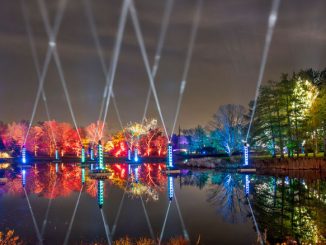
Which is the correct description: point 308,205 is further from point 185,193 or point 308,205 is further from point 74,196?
point 74,196

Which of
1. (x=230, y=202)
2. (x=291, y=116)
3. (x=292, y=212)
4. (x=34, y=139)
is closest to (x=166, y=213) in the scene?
(x=230, y=202)

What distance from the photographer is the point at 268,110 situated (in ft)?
174

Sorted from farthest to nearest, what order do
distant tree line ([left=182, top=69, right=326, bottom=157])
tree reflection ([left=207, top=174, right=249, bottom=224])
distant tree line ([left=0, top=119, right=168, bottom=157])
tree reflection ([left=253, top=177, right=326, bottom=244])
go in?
distant tree line ([left=0, top=119, right=168, bottom=157])
distant tree line ([left=182, top=69, right=326, bottom=157])
tree reflection ([left=207, top=174, right=249, bottom=224])
tree reflection ([left=253, top=177, right=326, bottom=244])

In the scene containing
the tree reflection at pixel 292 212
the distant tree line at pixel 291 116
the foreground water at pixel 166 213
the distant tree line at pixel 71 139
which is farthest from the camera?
the distant tree line at pixel 71 139

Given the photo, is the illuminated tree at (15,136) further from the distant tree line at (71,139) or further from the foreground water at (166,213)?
the foreground water at (166,213)

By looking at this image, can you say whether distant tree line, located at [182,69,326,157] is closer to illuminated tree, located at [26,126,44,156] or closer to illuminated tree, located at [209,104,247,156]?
illuminated tree, located at [209,104,247,156]

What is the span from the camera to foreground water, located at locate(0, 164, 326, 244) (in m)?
15.2

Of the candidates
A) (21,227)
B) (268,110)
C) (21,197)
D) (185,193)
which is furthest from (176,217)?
(268,110)

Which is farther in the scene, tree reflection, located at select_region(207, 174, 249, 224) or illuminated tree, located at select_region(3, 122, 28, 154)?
illuminated tree, located at select_region(3, 122, 28, 154)

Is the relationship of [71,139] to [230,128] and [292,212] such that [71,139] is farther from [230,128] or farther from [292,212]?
[292,212]

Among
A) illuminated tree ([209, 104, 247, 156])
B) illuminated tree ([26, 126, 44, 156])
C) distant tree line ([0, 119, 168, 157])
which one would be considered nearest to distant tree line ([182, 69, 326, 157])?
illuminated tree ([209, 104, 247, 156])

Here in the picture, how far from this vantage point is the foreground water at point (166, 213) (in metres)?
15.2

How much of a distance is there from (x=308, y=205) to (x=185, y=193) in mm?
9134

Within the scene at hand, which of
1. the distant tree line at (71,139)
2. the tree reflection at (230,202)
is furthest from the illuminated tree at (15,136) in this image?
the tree reflection at (230,202)
